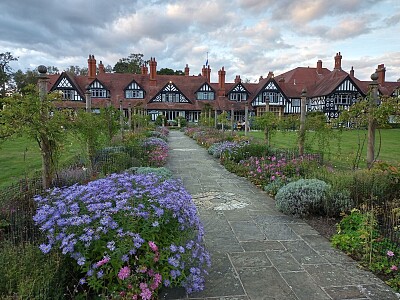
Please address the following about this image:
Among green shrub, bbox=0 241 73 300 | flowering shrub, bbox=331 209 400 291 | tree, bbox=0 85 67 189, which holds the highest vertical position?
tree, bbox=0 85 67 189

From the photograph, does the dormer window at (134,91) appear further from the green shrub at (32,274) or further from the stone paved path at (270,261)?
the green shrub at (32,274)

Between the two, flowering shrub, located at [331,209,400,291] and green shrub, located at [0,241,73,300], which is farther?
flowering shrub, located at [331,209,400,291]

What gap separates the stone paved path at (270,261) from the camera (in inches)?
112

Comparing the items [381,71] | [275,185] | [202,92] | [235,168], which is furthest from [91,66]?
[381,71]

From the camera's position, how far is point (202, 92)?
40.6m

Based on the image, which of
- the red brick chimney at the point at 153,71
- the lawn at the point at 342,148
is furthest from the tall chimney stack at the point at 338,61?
the lawn at the point at 342,148

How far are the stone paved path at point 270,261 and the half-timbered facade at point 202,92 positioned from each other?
109 feet

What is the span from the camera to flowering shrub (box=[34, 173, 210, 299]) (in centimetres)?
238

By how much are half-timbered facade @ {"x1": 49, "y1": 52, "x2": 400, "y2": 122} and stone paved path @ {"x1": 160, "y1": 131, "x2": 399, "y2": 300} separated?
109 ft

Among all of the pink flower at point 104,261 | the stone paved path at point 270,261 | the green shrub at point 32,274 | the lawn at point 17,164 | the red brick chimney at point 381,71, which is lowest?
the stone paved path at point 270,261

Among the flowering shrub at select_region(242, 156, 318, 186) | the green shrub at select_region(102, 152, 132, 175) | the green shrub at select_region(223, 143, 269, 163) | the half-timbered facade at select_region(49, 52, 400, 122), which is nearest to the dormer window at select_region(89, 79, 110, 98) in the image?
the half-timbered facade at select_region(49, 52, 400, 122)

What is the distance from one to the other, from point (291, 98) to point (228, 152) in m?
33.1

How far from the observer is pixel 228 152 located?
1079 centimetres

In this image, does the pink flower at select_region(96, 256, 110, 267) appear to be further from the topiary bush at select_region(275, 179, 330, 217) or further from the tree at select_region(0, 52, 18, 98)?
the tree at select_region(0, 52, 18, 98)
